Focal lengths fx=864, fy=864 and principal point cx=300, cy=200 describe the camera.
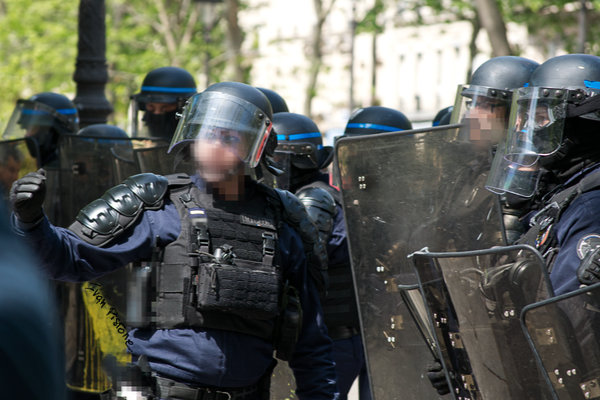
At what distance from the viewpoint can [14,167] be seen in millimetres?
5316

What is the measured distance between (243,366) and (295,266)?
0.45 meters

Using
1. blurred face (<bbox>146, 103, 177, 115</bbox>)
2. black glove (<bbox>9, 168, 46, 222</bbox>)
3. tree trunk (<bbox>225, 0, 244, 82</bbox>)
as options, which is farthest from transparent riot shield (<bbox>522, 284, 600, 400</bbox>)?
tree trunk (<bbox>225, 0, 244, 82</bbox>)

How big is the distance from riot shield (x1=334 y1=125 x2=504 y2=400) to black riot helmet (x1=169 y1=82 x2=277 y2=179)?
31 centimetres

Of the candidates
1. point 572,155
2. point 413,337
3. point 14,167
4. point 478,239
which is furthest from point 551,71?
point 14,167

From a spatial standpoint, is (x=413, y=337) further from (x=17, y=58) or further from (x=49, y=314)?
(x=17, y=58)

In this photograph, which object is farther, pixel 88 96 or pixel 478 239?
pixel 88 96

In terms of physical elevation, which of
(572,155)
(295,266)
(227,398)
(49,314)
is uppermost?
(49,314)

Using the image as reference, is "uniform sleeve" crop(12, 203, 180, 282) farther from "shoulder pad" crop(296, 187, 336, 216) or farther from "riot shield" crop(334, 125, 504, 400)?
"shoulder pad" crop(296, 187, 336, 216)

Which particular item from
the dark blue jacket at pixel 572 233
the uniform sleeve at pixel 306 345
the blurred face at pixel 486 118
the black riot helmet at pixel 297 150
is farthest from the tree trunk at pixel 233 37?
the dark blue jacket at pixel 572 233

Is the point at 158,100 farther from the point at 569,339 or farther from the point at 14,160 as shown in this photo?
the point at 569,339

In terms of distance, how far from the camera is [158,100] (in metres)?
6.50

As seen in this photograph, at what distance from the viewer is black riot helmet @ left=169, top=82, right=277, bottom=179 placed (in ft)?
10.2

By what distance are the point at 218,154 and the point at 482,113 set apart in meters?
1.33

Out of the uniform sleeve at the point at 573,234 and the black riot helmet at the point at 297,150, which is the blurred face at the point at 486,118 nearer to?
the uniform sleeve at the point at 573,234
